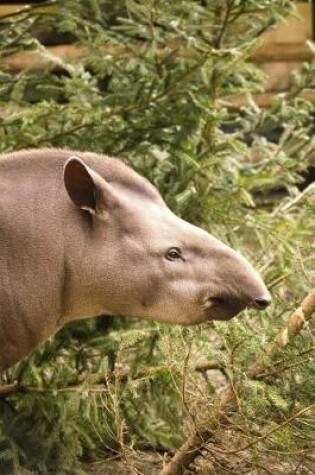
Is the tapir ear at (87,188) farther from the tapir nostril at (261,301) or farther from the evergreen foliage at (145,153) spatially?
the evergreen foliage at (145,153)

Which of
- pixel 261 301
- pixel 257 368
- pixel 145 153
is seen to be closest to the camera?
pixel 261 301

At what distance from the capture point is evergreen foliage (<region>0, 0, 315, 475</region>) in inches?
151

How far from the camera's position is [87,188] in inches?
103

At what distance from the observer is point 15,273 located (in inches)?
104

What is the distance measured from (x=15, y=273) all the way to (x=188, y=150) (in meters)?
1.77

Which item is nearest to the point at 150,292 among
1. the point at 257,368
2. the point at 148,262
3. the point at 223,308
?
the point at 148,262

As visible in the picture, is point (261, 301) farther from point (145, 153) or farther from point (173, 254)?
point (145, 153)

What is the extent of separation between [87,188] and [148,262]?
0.25 m

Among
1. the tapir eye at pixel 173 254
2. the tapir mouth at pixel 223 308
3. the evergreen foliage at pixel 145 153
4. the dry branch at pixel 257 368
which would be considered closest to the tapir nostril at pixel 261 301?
the tapir mouth at pixel 223 308

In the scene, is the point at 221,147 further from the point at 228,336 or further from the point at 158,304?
the point at 158,304

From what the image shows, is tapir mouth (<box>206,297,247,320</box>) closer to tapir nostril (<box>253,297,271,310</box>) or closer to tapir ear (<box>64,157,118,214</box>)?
tapir nostril (<box>253,297,271,310</box>)

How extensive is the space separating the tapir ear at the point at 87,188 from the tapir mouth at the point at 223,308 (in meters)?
0.37

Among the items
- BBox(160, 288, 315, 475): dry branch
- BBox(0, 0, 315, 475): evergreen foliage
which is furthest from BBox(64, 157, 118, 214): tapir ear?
BBox(0, 0, 315, 475): evergreen foliage

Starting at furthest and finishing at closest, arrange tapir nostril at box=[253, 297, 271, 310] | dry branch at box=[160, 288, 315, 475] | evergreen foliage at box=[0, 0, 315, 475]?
evergreen foliage at box=[0, 0, 315, 475] < dry branch at box=[160, 288, 315, 475] < tapir nostril at box=[253, 297, 271, 310]
